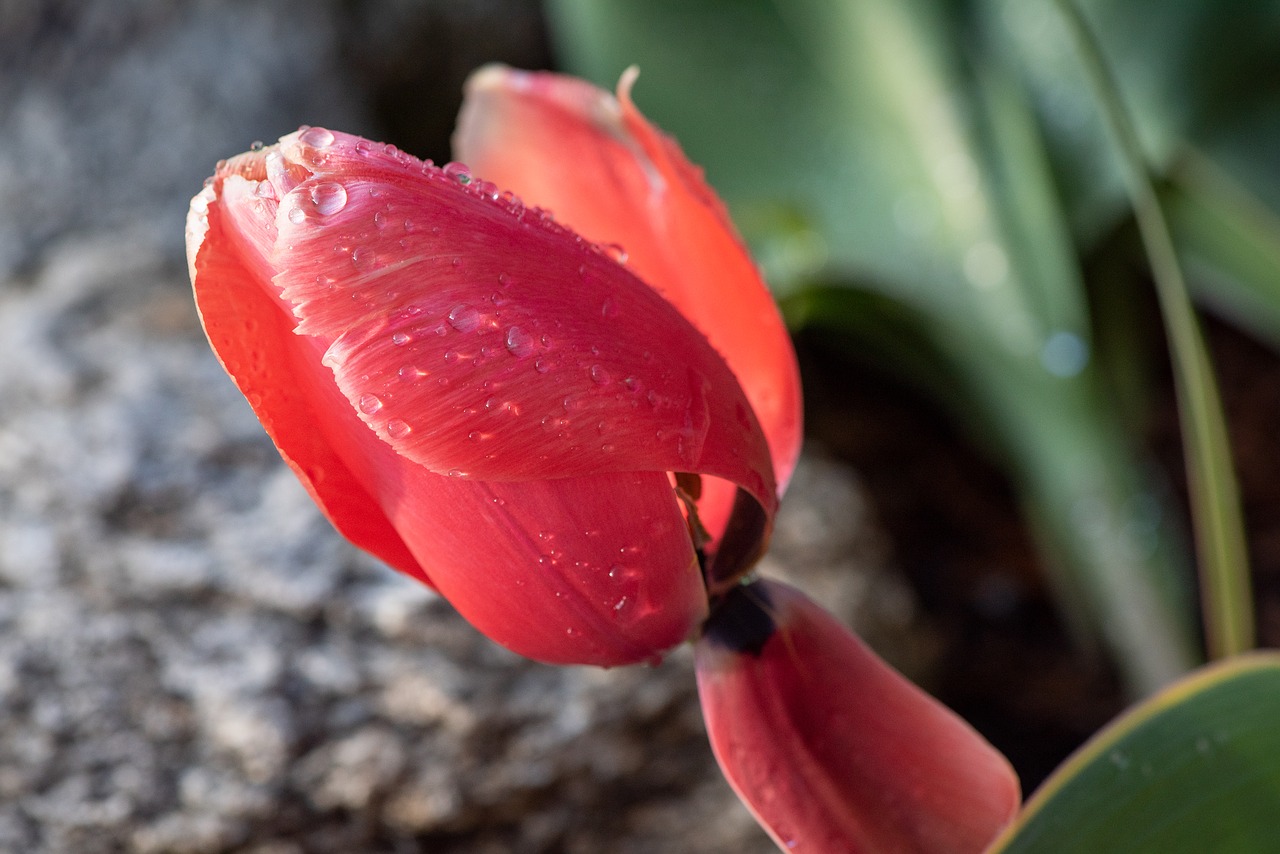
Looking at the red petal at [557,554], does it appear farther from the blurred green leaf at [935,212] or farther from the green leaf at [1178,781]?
the blurred green leaf at [935,212]

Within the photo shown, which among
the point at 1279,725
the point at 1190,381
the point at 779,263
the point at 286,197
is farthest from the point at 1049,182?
the point at 286,197

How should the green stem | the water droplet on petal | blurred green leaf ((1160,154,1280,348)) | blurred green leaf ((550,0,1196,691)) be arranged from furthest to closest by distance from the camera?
blurred green leaf ((550,0,1196,691)) < blurred green leaf ((1160,154,1280,348)) < the green stem < the water droplet on petal

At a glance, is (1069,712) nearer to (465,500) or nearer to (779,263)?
(779,263)

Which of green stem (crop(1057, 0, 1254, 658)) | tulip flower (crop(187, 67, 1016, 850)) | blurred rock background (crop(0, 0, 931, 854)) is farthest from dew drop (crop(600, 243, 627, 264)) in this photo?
blurred rock background (crop(0, 0, 931, 854))

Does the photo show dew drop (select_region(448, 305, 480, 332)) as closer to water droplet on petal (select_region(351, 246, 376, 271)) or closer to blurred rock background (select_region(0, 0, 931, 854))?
A: water droplet on petal (select_region(351, 246, 376, 271))

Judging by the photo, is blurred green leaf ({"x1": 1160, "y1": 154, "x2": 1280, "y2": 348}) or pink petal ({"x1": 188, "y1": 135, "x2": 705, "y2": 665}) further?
blurred green leaf ({"x1": 1160, "y1": 154, "x2": 1280, "y2": 348})

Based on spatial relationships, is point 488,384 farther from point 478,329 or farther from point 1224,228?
point 1224,228

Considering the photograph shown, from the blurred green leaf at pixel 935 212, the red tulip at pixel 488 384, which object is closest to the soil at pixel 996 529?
the blurred green leaf at pixel 935 212
